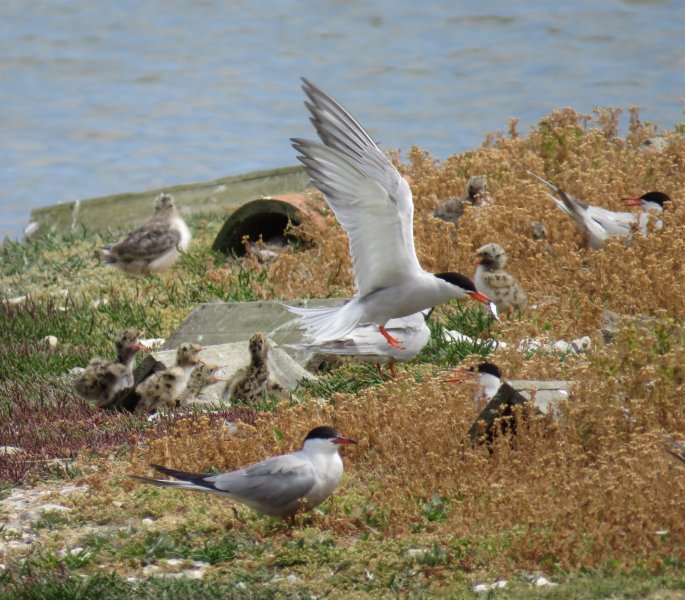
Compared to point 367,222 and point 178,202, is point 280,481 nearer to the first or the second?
point 367,222

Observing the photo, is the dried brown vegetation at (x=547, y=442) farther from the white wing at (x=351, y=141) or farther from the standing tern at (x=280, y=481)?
the white wing at (x=351, y=141)

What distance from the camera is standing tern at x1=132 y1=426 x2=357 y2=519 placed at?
634 centimetres

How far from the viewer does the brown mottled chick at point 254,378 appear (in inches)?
347

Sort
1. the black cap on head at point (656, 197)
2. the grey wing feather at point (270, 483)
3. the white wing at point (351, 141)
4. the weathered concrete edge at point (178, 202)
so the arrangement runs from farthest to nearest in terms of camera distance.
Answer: the weathered concrete edge at point (178, 202), the black cap on head at point (656, 197), the white wing at point (351, 141), the grey wing feather at point (270, 483)

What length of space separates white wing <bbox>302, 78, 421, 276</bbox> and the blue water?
13435mm

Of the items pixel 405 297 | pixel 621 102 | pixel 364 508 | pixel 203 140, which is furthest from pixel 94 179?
pixel 364 508

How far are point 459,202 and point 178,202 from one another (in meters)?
4.97

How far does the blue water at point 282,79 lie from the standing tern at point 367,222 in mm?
12878

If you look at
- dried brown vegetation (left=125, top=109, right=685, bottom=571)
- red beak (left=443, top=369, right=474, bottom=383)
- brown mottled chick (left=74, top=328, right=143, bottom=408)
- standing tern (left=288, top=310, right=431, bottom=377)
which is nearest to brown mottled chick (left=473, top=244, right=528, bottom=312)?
dried brown vegetation (left=125, top=109, right=685, bottom=571)

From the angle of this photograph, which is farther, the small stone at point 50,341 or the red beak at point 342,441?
the small stone at point 50,341

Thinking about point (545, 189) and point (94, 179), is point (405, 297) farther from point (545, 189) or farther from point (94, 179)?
point (94, 179)

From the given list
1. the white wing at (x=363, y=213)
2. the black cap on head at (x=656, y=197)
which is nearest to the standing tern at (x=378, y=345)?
the white wing at (x=363, y=213)

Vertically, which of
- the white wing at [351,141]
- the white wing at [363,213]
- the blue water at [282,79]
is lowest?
the blue water at [282,79]

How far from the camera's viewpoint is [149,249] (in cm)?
1231
